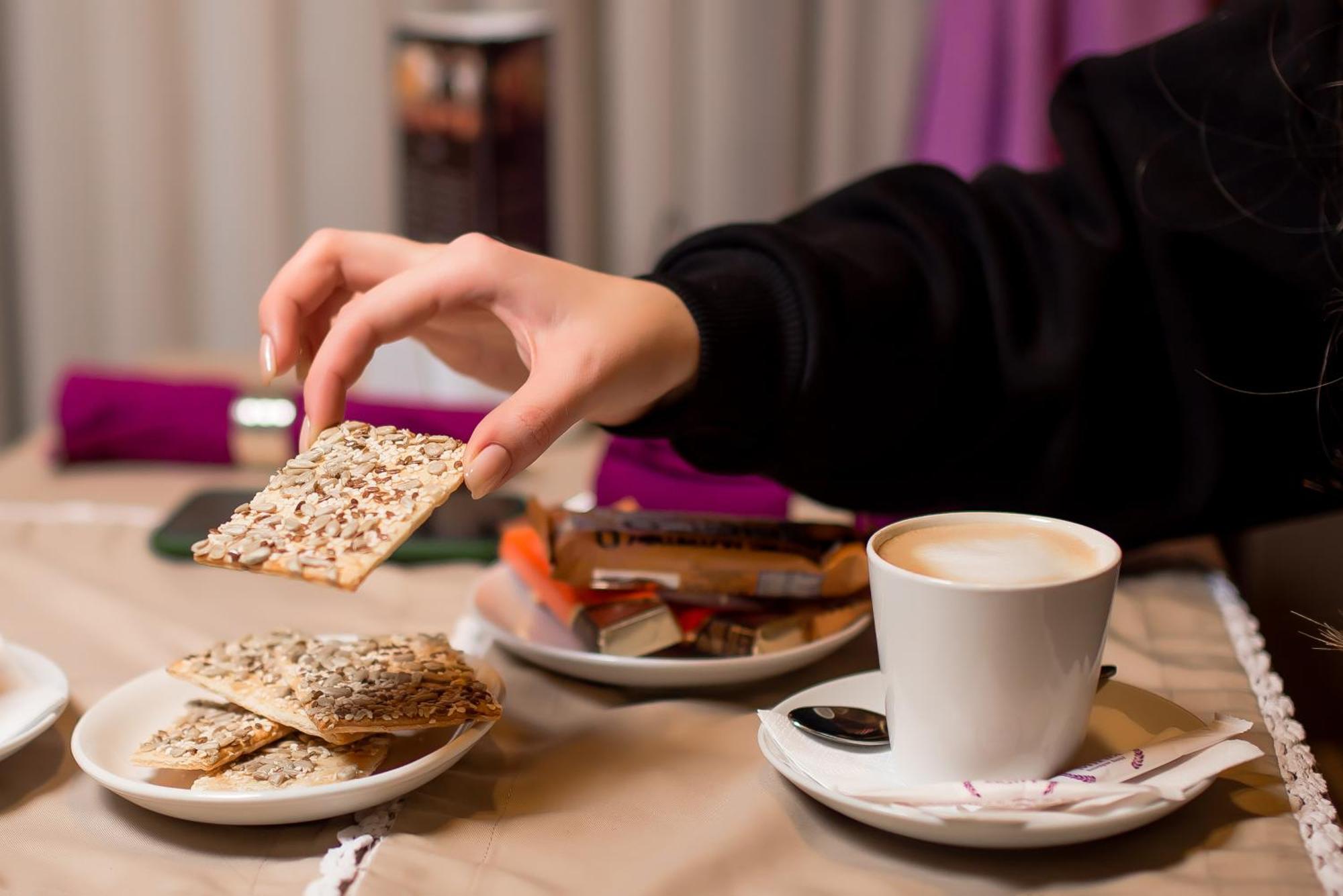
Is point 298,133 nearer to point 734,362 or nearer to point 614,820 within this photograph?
point 734,362

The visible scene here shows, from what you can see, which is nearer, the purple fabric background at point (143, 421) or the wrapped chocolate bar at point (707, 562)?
the wrapped chocolate bar at point (707, 562)

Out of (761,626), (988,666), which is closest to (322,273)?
(761,626)

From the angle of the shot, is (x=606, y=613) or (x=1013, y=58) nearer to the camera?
(x=606, y=613)

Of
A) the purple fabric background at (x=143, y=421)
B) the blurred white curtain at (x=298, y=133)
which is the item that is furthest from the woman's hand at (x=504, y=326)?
the blurred white curtain at (x=298, y=133)

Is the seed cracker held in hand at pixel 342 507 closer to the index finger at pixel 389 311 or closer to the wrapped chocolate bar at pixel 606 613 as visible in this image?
the index finger at pixel 389 311

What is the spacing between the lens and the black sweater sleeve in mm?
832

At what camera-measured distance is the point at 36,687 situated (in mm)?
653

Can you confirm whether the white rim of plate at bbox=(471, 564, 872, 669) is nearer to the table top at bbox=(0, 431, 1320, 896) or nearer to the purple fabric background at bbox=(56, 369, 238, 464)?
the table top at bbox=(0, 431, 1320, 896)

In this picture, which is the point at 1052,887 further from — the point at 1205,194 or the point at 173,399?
the point at 173,399

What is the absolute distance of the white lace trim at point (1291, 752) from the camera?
0.53 m

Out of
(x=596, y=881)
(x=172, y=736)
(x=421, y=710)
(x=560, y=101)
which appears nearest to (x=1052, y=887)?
(x=596, y=881)

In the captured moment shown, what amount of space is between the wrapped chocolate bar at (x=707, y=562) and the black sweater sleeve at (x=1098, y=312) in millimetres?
84

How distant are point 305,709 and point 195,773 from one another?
0.20 ft

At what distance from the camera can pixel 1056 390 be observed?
2.84 feet
